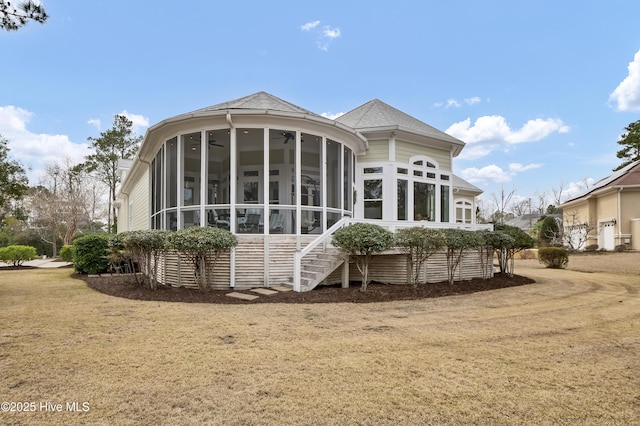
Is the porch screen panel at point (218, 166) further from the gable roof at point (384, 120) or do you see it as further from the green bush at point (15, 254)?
the green bush at point (15, 254)

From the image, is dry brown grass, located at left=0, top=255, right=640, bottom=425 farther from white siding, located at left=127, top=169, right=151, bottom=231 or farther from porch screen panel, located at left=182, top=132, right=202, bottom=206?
white siding, located at left=127, top=169, right=151, bottom=231

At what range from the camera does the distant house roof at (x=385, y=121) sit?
40.2 ft

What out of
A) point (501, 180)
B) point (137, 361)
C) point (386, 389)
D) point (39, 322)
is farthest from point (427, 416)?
point (501, 180)

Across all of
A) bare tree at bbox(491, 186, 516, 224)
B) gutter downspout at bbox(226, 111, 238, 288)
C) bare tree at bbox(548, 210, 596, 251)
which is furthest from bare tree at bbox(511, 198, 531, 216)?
gutter downspout at bbox(226, 111, 238, 288)

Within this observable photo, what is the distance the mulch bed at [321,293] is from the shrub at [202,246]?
0.49 m

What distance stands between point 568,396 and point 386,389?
5.02 ft

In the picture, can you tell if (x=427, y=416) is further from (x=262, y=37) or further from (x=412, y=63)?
(x=412, y=63)

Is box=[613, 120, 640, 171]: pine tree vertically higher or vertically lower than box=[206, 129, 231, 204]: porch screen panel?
higher

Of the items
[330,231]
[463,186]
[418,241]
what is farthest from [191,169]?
[463,186]

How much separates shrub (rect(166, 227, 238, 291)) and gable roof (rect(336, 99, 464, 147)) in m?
6.29

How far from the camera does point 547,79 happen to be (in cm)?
1827

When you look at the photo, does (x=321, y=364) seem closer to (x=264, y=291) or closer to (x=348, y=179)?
(x=264, y=291)

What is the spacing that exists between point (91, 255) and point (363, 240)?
427 inches

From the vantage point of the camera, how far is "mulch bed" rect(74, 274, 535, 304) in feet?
25.2
